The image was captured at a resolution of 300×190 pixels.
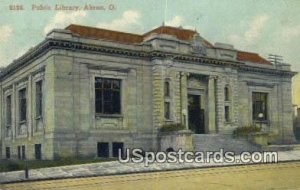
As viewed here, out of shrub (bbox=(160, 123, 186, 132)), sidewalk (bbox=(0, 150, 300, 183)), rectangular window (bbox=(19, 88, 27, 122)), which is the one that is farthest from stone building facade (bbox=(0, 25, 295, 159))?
sidewalk (bbox=(0, 150, 300, 183))

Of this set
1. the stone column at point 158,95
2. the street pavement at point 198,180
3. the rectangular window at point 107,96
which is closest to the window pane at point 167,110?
the stone column at point 158,95

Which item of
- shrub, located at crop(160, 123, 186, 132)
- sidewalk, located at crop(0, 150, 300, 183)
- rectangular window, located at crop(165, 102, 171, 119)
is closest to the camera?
sidewalk, located at crop(0, 150, 300, 183)

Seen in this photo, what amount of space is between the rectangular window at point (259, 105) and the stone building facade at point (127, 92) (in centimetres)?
4

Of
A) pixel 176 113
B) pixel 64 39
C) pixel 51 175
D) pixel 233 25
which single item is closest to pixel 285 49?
pixel 233 25

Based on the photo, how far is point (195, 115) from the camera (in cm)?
2125

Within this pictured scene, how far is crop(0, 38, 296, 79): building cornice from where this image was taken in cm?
1575

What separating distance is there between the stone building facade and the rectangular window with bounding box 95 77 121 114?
0.04 meters

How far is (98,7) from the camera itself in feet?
38.5

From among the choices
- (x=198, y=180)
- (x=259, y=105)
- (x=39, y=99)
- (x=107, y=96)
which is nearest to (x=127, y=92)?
(x=107, y=96)

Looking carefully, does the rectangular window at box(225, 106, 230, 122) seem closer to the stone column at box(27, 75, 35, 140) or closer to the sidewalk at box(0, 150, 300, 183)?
the sidewalk at box(0, 150, 300, 183)

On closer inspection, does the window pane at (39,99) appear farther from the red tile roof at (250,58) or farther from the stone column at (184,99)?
the red tile roof at (250,58)

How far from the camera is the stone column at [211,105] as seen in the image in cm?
2105

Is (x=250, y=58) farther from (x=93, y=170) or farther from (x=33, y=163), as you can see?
(x=93, y=170)

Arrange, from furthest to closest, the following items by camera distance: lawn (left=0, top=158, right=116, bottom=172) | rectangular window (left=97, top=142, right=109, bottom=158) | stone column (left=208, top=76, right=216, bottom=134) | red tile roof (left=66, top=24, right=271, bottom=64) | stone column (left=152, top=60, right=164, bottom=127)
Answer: stone column (left=208, top=76, right=216, bottom=134), stone column (left=152, top=60, right=164, bottom=127), rectangular window (left=97, top=142, right=109, bottom=158), red tile roof (left=66, top=24, right=271, bottom=64), lawn (left=0, top=158, right=116, bottom=172)
